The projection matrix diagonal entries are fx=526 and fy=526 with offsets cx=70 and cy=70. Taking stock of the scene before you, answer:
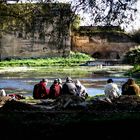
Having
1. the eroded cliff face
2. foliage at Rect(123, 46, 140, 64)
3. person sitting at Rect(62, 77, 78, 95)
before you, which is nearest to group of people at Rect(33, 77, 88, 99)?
person sitting at Rect(62, 77, 78, 95)

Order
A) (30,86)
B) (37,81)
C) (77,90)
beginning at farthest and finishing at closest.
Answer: (37,81) → (30,86) → (77,90)

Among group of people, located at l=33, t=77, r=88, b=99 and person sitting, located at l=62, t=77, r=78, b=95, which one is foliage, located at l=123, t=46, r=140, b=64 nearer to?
A: group of people, located at l=33, t=77, r=88, b=99

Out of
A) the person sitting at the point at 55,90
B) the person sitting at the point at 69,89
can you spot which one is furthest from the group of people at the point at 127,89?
the person sitting at the point at 55,90

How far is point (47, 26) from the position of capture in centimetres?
1616

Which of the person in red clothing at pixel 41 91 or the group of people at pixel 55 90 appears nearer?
the group of people at pixel 55 90

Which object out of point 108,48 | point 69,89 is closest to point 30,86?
point 69,89

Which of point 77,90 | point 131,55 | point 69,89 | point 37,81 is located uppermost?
point 131,55

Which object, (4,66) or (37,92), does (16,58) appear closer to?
(4,66)

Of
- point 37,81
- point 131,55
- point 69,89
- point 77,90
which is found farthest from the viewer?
point 131,55

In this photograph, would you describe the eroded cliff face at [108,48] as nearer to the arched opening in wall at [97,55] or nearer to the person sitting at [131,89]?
the arched opening in wall at [97,55]

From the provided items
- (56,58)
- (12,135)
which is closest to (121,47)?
(56,58)

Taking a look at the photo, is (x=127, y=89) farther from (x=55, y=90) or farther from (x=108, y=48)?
(x=108, y=48)

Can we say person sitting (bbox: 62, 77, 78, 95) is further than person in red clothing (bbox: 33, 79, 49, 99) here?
No

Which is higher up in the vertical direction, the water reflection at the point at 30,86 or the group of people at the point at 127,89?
the group of people at the point at 127,89
